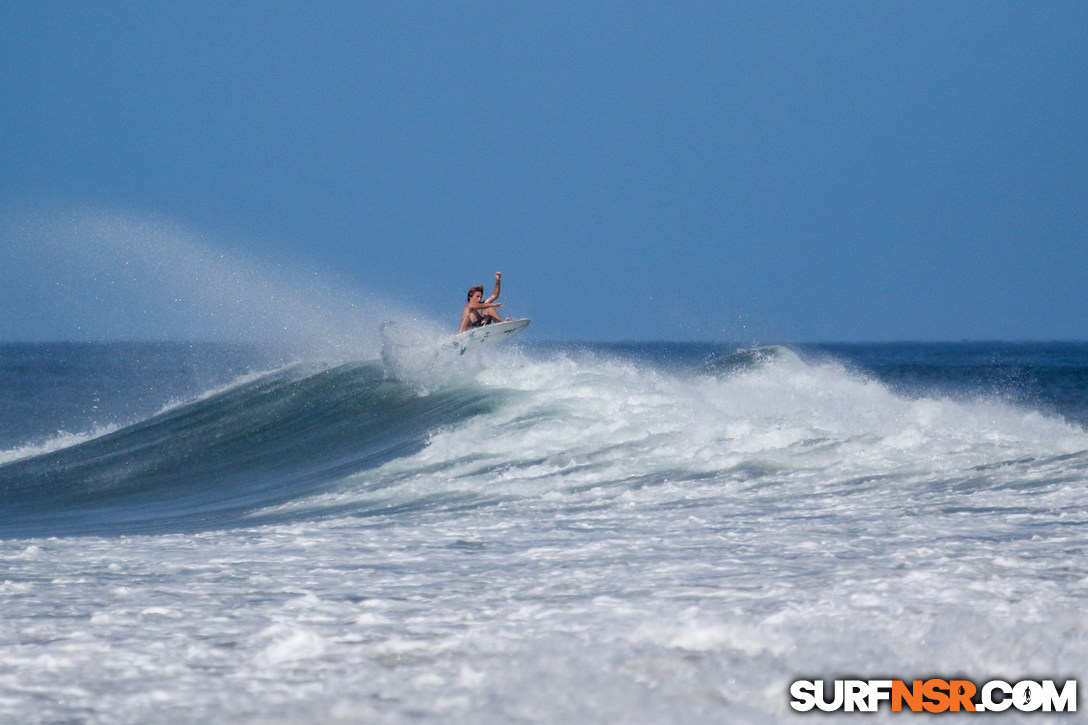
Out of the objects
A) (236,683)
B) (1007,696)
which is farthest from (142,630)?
(1007,696)

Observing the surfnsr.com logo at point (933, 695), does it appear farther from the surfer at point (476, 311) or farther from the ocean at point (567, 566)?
the surfer at point (476, 311)

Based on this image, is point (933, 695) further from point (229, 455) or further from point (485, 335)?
point (485, 335)

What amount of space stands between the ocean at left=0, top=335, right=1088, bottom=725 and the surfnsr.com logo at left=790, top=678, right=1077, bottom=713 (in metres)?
0.05

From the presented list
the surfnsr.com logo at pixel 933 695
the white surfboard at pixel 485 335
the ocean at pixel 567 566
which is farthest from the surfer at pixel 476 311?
the surfnsr.com logo at pixel 933 695

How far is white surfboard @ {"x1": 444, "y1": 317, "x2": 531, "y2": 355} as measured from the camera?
53.3ft

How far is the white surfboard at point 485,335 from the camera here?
16.2 meters

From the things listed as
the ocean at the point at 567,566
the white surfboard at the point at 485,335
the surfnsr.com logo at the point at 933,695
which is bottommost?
the surfnsr.com logo at the point at 933,695

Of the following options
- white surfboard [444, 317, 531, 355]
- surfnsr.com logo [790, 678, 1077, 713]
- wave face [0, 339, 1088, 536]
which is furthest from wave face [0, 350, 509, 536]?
surfnsr.com logo [790, 678, 1077, 713]

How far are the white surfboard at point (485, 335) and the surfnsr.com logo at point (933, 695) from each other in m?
13.5

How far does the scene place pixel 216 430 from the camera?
14625 mm

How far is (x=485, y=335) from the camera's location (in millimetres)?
16500

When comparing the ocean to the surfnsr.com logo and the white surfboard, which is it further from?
the white surfboard

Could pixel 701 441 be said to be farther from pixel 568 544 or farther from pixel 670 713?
pixel 670 713

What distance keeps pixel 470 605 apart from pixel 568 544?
4.99 ft
